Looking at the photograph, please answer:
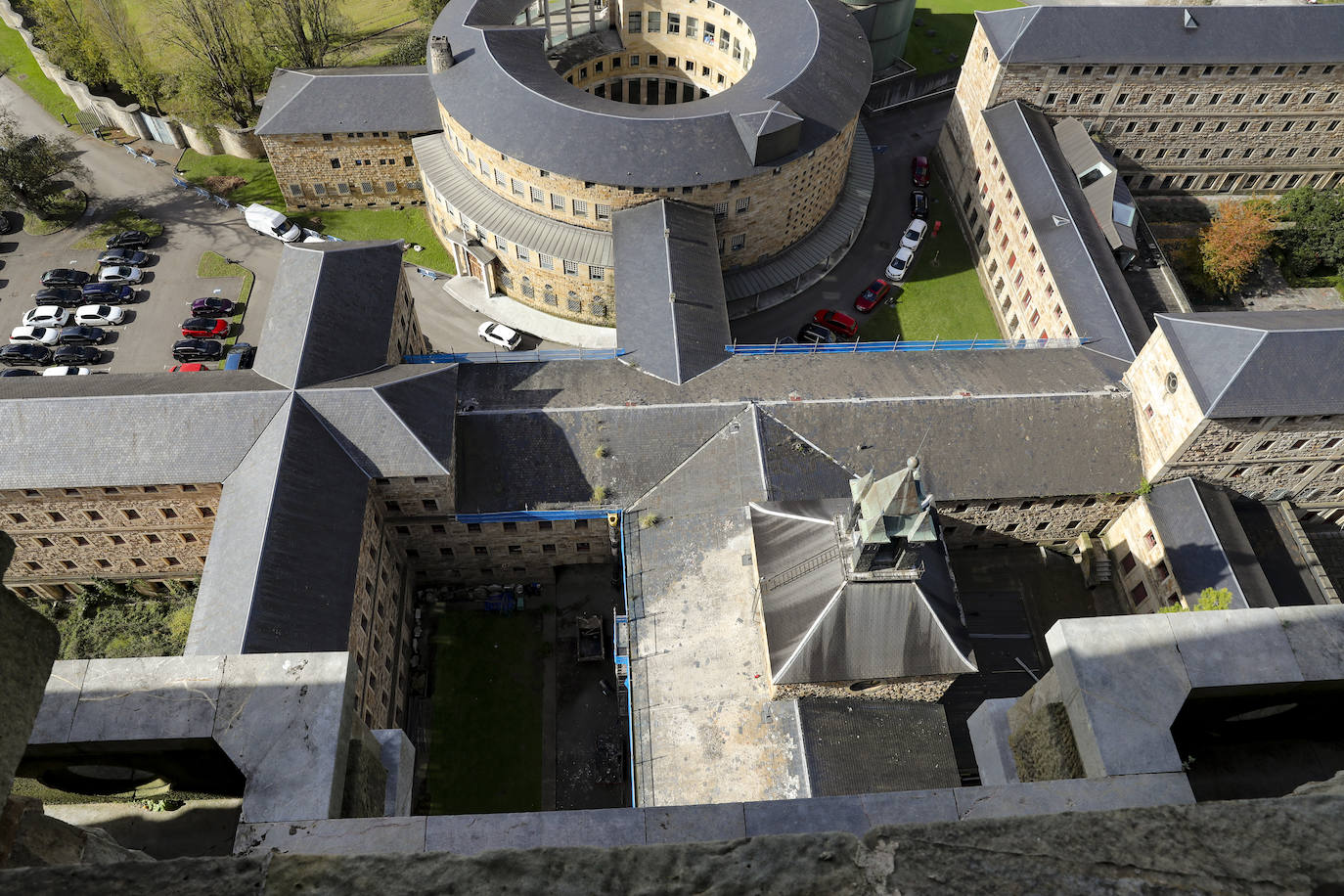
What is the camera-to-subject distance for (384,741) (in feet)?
84.8

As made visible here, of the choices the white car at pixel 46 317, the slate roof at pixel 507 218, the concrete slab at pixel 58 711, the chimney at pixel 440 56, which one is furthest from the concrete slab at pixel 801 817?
the white car at pixel 46 317

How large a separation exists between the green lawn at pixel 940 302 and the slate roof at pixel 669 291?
58.3 ft

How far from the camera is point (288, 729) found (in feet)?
65.4

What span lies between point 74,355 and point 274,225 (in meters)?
19.3

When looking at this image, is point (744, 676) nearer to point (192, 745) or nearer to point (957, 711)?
point (957, 711)

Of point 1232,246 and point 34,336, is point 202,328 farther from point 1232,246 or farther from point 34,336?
point 1232,246

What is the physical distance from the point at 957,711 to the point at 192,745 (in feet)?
137

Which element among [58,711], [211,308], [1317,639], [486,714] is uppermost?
[211,308]

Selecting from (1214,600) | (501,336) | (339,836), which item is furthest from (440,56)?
(1214,600)

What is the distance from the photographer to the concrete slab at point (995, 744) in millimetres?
23328

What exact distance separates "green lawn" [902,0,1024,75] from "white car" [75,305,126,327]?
280ft

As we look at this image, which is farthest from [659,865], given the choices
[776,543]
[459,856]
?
[776,543]

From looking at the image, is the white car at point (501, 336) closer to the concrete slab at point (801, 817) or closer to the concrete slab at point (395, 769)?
the concrete slab at point (395, 769)

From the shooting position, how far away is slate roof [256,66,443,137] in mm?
71062
